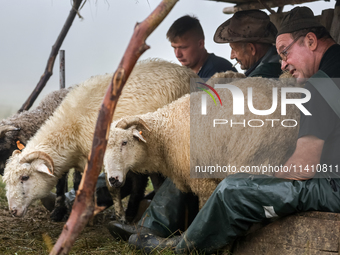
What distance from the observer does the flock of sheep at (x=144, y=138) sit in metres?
2.97

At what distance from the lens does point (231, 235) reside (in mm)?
2480

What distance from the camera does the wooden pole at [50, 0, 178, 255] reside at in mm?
1561

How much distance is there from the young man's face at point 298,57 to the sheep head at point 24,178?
2.54 meters

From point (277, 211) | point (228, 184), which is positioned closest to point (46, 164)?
point (228, 184)

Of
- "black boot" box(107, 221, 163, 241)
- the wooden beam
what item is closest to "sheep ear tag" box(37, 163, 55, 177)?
"black boot" box(107, 221, 163, 241)

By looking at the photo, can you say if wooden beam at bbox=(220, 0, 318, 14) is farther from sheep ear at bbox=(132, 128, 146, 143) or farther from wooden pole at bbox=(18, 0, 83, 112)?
sheep ear at bbox=(132, 128, 146, 143)

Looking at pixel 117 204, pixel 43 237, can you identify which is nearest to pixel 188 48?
pixel 117 204

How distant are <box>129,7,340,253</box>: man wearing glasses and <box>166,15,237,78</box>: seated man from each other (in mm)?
2025

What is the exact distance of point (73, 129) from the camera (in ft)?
13.3

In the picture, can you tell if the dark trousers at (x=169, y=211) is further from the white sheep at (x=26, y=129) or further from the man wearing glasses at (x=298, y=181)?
the white sheep at (x=26, y=129)

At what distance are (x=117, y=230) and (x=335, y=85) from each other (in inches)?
89.5

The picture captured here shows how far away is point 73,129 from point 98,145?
2570 mm

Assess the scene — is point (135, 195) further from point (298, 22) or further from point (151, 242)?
point (298, 22)

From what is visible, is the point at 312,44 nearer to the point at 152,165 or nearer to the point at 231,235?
the point at 231,235
